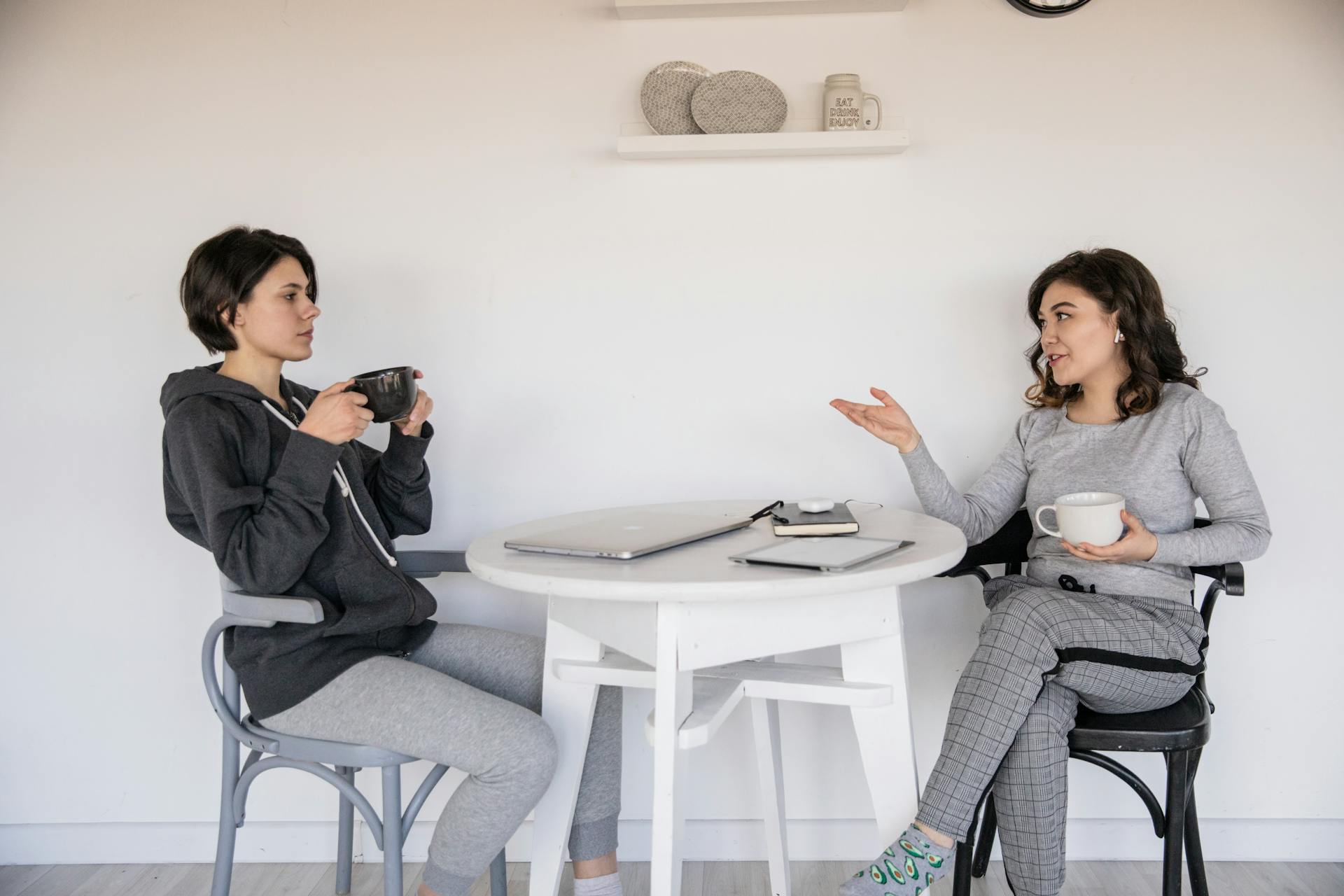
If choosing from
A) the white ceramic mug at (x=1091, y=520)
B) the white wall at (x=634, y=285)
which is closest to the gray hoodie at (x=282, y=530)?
the white wall at (x=634, y=285)

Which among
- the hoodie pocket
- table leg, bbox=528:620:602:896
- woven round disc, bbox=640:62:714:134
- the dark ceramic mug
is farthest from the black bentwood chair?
woven round disc, bbox=640:62:714:134

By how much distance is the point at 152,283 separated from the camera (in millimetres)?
2146

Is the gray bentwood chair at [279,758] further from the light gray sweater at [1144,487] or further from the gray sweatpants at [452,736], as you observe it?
the light gray sweater at [1144,487]

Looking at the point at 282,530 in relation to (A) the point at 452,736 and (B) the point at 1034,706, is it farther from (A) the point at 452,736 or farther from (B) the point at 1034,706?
(B) the point at 1034,706

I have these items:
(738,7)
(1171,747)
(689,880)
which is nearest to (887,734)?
(1171,747)

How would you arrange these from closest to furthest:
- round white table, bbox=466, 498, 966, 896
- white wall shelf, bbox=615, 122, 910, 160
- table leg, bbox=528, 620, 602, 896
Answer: round white table, bbox=466, 498, 966, 896 < table leg, bbox=528, 620, 602, 896 < white wall shelf, bbox=615, 122, 910, 160

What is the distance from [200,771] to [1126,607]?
77.3 inches

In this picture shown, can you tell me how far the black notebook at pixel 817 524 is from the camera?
59.1 inches

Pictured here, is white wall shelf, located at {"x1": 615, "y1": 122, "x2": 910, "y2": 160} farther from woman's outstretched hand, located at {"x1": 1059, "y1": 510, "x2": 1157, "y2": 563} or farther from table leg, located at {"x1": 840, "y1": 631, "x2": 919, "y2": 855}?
table leg, located at {"x1": 840, "y1": 631, "x2": 919, "y2": 855}

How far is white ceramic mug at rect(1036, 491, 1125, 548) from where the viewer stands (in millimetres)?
1488

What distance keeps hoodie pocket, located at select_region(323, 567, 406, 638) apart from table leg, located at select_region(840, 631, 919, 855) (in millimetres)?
766

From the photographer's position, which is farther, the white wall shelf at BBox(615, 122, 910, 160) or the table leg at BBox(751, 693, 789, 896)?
the white wall shelf at BBox(615, 122, 910, 160)

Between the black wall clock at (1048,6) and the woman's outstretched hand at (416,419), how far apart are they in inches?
57.2

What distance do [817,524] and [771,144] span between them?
34.3 inches
